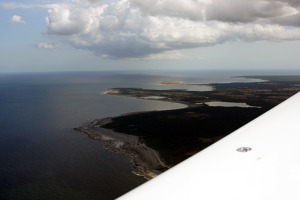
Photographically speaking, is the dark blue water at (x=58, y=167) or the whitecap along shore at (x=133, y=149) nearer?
the dark blue water at (x=58, y=167)

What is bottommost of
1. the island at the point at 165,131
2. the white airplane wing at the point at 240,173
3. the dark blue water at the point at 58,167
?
the dark blue water at the point at 58,167

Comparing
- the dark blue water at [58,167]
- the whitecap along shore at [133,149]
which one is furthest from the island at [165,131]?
the dark blue water at [58,167]

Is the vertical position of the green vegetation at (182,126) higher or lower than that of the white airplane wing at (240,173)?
lower

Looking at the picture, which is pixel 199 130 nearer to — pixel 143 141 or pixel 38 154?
pixel 143 141

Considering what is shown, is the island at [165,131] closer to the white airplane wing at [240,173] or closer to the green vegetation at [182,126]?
the green vegetation at [182,126]

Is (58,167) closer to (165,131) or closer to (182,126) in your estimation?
(165,131)

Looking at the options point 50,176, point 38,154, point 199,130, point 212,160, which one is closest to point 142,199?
point 212,160

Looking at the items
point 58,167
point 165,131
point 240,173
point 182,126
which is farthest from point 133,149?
point 240,173
